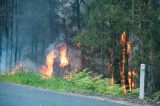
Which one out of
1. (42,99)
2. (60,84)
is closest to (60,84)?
(60,84)

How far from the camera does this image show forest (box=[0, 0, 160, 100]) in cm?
1964

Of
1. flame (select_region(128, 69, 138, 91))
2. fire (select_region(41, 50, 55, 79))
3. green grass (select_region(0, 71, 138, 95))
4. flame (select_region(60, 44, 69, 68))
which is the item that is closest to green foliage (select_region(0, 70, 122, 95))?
green grass (select_region(0, 71, 138, 95))

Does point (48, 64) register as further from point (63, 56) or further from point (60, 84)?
point (60, 84)

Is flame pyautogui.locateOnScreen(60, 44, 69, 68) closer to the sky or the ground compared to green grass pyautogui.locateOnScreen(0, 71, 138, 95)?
closer to the sky

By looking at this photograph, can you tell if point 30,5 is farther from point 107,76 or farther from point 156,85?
point 156,85

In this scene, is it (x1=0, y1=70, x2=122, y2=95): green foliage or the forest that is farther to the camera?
the forest

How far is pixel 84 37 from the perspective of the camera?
23125 mm

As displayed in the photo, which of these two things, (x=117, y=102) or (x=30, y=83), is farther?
(x=30, y=83)

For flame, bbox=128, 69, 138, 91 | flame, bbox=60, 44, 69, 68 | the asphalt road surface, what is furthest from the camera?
flame, bbox=60, 44, 69, 68

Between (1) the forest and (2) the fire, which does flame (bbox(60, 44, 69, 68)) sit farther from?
(2) the fire

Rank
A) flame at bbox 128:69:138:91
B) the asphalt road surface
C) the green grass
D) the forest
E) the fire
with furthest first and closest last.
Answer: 1. the fire
2. flame at bbox 128:69:138:91
3. the forest
4. the green grass
5. the asphalt road surface

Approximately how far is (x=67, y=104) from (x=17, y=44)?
17.7 metres

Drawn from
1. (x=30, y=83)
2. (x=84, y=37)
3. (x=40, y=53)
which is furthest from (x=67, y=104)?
(x=40, y=53)

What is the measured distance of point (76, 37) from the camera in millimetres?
23906
